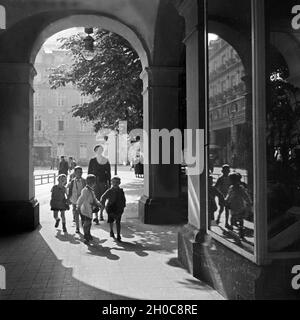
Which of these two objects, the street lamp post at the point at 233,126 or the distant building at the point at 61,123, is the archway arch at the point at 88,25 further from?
the distant building at the point at 61,123

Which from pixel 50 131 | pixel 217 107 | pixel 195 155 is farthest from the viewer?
pixel 50 131

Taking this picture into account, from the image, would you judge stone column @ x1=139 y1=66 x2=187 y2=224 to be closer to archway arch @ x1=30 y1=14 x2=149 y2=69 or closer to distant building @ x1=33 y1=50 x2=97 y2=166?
archway arch @ x1=30 y1=14 x2=149 y2=69

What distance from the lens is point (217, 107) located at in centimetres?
535

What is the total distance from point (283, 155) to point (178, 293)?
206 cm

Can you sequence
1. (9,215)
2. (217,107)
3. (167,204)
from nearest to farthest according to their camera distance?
(217,107) → (9,215) → (167,204)

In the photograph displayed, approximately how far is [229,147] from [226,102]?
0.59 metres

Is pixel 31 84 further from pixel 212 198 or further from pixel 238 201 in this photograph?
pixel 238 201

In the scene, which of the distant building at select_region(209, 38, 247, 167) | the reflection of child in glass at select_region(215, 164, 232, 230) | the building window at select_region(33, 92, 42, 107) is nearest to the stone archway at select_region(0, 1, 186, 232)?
the distant building at select_region(209, 38, 247, 167)

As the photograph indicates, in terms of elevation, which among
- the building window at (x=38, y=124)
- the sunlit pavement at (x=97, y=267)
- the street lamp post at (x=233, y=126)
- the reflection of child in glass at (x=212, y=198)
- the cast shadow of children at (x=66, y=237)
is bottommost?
the sunlit pavement at (x=97, y=267)

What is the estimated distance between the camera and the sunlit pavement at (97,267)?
492 cm

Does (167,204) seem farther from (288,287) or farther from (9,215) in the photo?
(288,287)

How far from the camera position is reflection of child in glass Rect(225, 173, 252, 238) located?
175 inches

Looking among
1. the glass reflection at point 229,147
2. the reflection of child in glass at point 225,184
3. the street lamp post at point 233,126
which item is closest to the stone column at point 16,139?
the glass reflection at point 229,147
